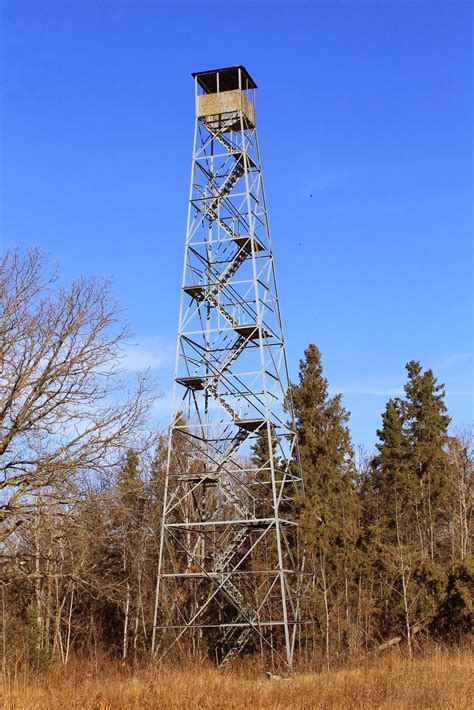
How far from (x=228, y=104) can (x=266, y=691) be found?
1795 cm

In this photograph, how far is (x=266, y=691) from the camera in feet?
55.4

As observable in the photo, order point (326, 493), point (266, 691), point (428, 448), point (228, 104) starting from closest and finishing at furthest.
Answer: point (266, 691)
point (228, 104)
point (326, 493)
point (428, 448)

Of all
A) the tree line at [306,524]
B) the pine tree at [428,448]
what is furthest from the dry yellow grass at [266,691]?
the pine tree at [428,448]

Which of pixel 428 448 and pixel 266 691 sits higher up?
pixel 428 448

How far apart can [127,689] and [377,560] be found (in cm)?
2175

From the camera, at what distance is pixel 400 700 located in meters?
13.7

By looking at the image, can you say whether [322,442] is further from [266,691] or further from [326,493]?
[266,691]

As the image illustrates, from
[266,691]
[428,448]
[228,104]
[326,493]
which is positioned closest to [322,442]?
[326,493]

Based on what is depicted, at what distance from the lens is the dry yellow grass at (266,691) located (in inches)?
498

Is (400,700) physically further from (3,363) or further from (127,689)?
(3,363)

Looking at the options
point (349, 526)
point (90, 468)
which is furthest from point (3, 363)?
point (349, 526)

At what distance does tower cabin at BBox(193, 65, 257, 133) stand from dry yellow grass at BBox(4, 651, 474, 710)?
54.3ft

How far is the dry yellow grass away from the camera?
41.5ft

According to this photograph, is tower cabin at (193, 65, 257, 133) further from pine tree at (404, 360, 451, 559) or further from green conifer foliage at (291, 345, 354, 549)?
pine tree at (404, 360, 451, 559)
